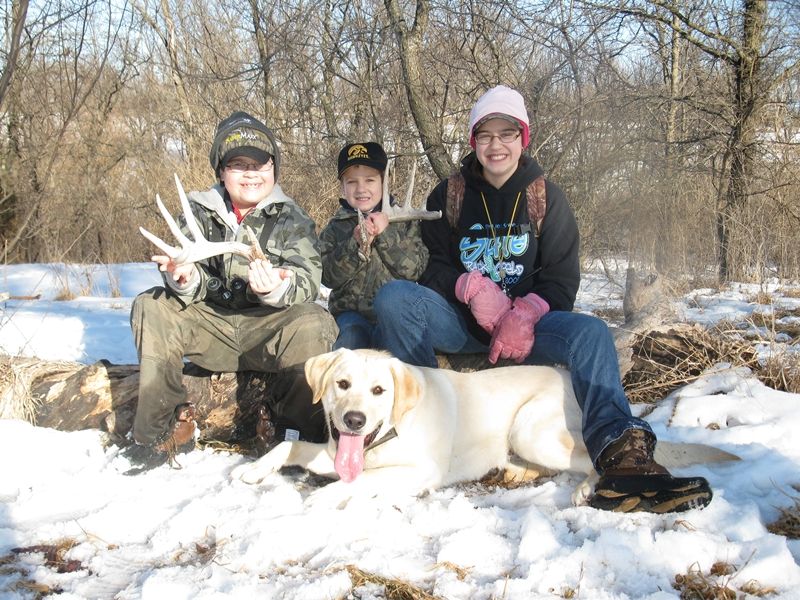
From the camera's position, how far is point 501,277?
3.79m

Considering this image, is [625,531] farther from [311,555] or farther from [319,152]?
[319,152]

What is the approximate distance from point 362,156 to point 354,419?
195cm

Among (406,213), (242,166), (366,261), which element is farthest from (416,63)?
(242,166)

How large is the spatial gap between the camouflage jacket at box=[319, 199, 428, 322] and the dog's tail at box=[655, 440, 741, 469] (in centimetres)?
187

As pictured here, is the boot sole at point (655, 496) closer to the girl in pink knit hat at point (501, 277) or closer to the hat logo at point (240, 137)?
the girl in pink knit hat at point (501, 277)

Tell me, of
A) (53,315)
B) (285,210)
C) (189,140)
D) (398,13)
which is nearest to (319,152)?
(189,140)

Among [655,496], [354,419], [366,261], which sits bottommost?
[655,496]

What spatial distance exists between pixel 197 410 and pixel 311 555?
5.74ft

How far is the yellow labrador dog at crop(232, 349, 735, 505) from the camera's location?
289 centimetres

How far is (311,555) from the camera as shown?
2295 millimetres

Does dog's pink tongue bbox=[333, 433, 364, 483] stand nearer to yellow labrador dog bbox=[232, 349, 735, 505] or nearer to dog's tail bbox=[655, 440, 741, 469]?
yellow labrador dog bbox=[232, 349, 735, 505]

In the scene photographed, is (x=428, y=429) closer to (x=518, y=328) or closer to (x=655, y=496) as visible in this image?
(x=518, y=328)

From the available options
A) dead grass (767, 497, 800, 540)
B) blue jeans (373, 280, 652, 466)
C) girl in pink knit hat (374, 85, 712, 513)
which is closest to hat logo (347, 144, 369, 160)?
girl in pink knit hat (374, 85, 712, 513)

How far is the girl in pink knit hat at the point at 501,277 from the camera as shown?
10.6 feet
